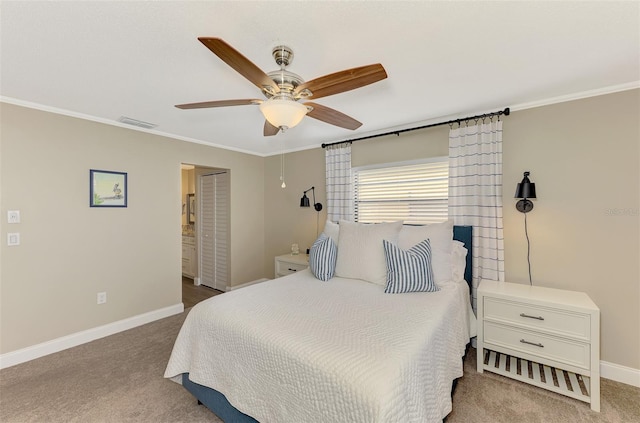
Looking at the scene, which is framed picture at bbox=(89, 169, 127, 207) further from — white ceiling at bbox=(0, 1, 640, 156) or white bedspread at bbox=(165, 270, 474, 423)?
white bedspread at bbox=(165, 270, 474, 423)

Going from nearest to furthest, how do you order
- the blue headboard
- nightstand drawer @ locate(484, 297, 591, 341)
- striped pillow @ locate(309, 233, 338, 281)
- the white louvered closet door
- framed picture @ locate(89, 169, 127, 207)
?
nightstand drawer @ locate(484, 297, 591, 341) → striped pillow @ locate(309, 233, 338, 281) → the blue headboard → framed picture @ locate(89, 169, 127, 207) → the white louvered closet door

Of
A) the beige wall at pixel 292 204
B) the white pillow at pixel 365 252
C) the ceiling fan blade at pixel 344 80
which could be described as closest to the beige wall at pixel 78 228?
→ the beige wall at pixel 292 204

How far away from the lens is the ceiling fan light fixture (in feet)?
5.09

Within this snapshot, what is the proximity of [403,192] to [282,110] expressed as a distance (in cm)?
218

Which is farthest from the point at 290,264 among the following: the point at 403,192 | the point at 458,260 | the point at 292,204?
the point at 458,260

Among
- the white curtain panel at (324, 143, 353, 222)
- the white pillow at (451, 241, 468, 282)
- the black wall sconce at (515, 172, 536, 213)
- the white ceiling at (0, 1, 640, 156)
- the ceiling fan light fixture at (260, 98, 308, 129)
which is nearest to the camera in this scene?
the white ceiling at (0, 1, 640, 156)

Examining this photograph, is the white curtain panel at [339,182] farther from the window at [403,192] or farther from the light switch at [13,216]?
the light switch at [13,216]

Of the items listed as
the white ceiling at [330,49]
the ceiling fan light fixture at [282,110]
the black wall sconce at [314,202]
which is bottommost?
the black wall sconce at [314,202]

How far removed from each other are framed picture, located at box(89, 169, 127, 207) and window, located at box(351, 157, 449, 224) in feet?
9.21

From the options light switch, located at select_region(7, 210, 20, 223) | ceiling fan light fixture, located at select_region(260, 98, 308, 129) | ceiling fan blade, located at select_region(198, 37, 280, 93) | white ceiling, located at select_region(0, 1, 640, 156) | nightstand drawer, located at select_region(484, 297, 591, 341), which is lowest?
nightstand drawer, located at select_region(484, 297, 591, 341)

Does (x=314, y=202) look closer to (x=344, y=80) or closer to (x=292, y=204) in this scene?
(x=292, y=204)

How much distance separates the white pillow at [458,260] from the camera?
2.49 meters

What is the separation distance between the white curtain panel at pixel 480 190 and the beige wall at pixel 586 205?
11 cm

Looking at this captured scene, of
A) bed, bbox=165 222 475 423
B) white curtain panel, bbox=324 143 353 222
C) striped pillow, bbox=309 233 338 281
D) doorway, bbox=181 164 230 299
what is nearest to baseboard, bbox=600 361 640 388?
bed, bbox=165 222 475 423
